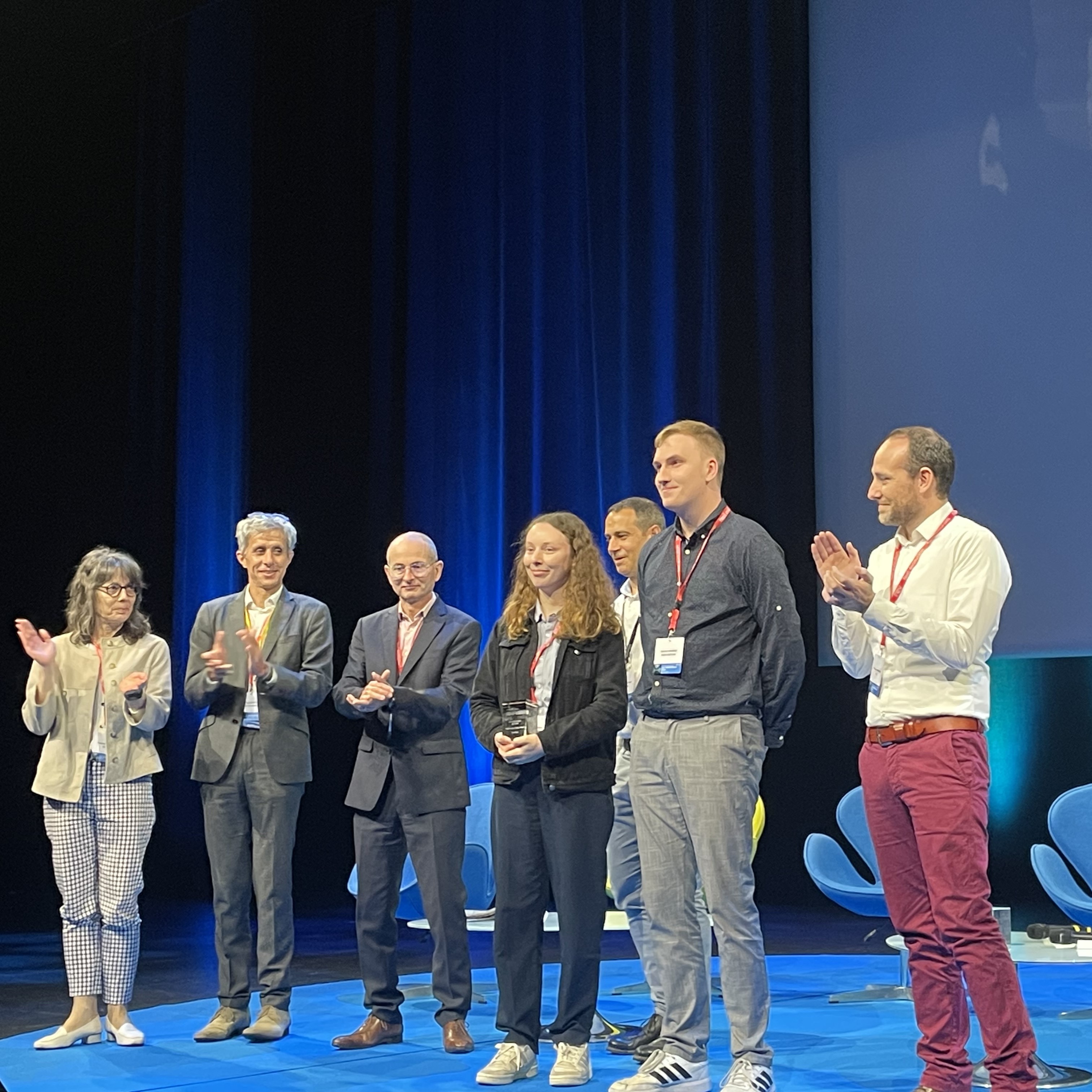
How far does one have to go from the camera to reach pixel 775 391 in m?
8.02

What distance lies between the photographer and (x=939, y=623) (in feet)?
10.9

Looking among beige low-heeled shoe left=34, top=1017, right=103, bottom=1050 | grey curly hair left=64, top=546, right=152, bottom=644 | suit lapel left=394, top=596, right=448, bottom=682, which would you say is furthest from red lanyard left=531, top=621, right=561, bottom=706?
beige low-heeled shoe left=34, top=1017, right=103, bottom=1050

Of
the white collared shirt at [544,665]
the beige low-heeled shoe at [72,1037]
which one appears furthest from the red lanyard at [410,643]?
the beige low-heeled shoe at [72,1037]

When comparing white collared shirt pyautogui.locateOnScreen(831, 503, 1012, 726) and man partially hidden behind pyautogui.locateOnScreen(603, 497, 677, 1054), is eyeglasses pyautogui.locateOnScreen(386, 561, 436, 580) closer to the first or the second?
man partially hidden behind pyautogui.locateOnScreen(603, 497, 677, 1054)

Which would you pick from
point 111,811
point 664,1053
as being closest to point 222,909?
point 111,811

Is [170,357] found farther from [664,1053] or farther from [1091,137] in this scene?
[664,1053]

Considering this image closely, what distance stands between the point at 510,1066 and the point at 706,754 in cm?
106

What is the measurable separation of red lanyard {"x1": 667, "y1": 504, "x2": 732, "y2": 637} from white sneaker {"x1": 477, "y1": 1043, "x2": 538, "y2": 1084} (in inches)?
47.6

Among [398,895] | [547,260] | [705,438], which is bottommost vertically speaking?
[398,895]

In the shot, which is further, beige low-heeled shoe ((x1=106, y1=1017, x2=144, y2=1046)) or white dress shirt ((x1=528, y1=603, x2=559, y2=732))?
beige low-heeled shoe ((x1=106, y1=1017, x2=144, y2=1046))

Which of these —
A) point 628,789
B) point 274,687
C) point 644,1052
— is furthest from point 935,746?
point 274,687

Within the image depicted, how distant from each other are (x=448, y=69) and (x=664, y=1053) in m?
6.99

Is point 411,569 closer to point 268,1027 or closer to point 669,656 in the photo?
point 669,656

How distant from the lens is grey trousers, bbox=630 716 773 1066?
11.5ft
